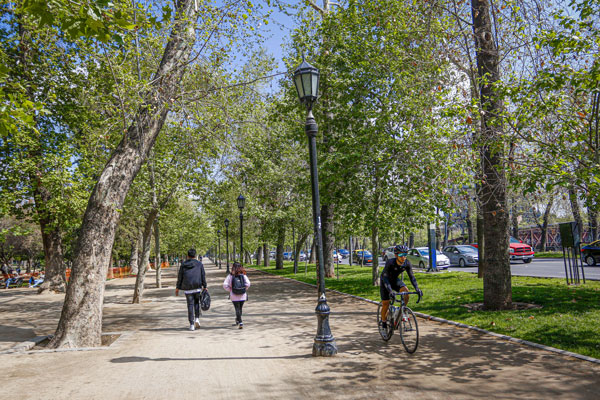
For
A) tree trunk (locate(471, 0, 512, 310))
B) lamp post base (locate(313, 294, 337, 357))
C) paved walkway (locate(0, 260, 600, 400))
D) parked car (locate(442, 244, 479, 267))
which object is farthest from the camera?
parked car (locate(442, 244, 479, 267))

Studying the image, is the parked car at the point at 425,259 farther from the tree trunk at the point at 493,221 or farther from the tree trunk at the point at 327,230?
the tree trunk at the point at 493,221

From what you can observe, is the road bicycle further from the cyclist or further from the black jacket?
the black jacket

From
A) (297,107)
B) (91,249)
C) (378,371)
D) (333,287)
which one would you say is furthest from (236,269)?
(297,107)

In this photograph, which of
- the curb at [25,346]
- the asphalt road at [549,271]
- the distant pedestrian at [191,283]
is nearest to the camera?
the curb at [25,346]

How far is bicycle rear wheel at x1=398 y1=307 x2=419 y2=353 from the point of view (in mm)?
6645

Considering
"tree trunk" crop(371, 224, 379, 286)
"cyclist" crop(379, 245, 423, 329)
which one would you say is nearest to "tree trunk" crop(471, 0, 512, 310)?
"cyclist" crop(379, 245, 423, 329)

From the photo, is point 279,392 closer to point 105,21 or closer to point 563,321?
point 105,21

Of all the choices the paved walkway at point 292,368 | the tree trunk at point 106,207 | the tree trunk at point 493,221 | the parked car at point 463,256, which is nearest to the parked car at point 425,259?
the parked car at point 463,256

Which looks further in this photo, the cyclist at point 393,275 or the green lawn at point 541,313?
the cyclist at point 393,275

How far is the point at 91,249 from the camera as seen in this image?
8.45 m

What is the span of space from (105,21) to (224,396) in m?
5.01

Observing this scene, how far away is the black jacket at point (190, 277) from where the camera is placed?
32.5ft

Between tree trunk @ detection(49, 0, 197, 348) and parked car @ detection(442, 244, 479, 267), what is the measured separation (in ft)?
79.7

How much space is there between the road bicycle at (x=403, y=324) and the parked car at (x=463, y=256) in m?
22.5
